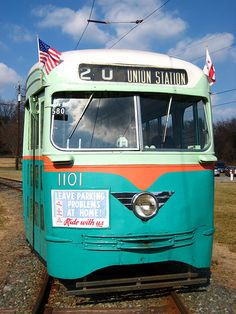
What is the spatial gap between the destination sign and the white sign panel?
4.41ft

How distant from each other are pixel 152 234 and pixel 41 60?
2.53 metres

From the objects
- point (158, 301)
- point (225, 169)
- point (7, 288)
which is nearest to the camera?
point (158, 301)

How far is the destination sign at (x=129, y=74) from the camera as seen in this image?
5438mm

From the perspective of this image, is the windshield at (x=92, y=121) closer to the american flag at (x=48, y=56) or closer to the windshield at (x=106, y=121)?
the windshield at (x=106, y=121)

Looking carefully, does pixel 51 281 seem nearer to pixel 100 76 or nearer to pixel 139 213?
pixel 139 213

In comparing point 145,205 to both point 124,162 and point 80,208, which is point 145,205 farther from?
point 80,208

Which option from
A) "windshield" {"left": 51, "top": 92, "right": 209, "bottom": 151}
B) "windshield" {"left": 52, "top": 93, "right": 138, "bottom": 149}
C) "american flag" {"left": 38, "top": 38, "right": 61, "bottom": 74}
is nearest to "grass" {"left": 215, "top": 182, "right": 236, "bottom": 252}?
"windshield" {"left": 51, "top": 92, "right": 209, "bottom": 151}

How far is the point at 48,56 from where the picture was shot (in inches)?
222

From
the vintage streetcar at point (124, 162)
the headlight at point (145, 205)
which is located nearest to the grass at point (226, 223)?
the vintage streetcar at point (124, 162)

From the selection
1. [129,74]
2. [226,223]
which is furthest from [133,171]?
[226,223]

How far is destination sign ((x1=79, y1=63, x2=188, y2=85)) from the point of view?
5438mm

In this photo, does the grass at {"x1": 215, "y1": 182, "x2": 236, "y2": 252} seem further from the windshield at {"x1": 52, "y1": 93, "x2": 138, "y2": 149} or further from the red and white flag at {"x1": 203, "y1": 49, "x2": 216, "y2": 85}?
the windshield at {"x1": 52, "y1": 93, "x2": 138, "y2": 149}

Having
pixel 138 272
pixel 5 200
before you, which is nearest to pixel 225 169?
pixel 5 200

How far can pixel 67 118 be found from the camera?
5.47 metres
